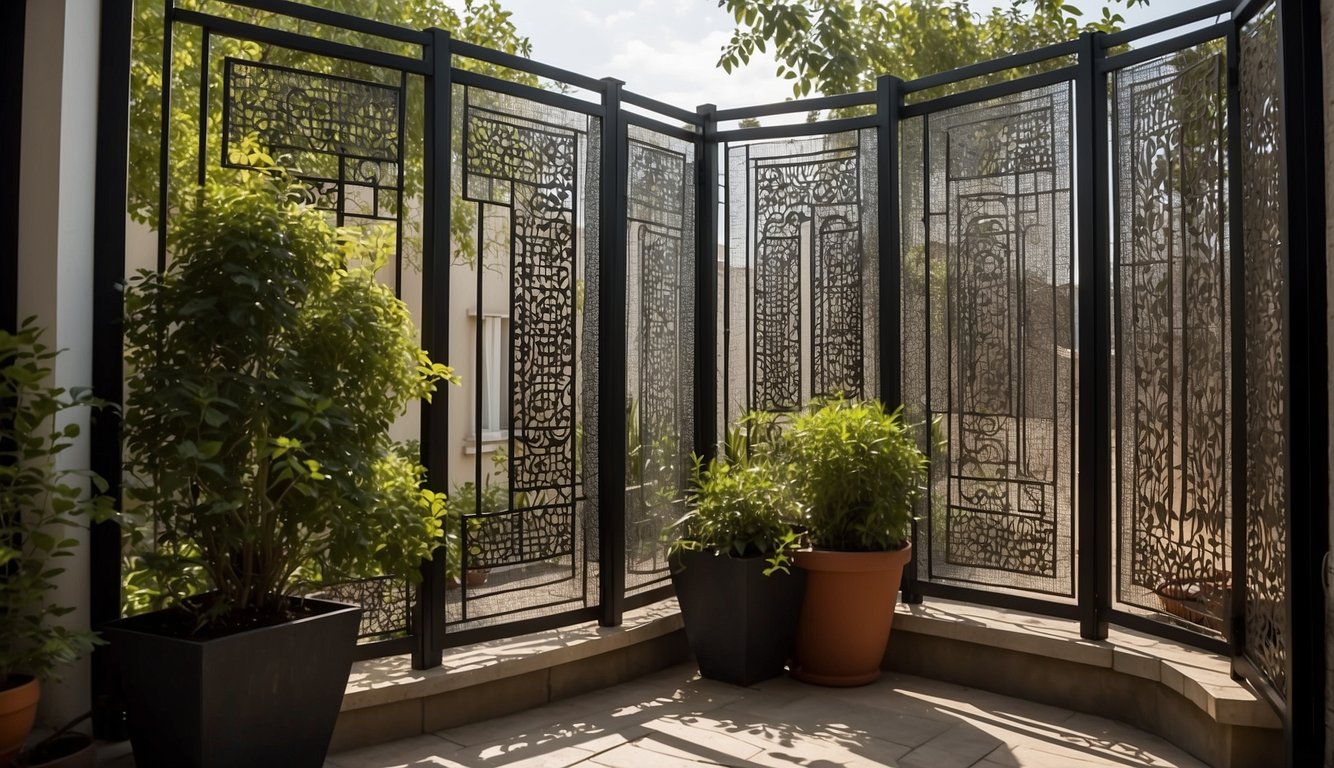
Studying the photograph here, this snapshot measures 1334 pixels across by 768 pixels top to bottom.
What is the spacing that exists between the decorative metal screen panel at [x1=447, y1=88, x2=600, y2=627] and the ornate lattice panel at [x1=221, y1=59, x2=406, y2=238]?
353 millimetres

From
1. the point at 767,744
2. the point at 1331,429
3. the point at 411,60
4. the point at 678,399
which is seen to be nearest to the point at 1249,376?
the point at 1331,429

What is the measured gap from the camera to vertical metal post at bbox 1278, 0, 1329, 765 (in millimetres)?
3117

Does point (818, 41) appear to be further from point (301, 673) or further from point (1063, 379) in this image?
point (301, 673)

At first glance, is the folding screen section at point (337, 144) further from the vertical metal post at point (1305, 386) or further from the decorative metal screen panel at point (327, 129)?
the vertical metal post at point (1305, 386)

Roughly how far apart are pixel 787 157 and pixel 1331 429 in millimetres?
2772

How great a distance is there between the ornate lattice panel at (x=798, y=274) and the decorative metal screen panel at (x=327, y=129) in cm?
188

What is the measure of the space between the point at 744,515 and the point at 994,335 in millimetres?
1372

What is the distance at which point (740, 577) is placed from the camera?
14.3 ft

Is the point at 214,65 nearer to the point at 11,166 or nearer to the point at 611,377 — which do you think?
the point at 11,166

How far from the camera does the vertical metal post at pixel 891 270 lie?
4.82 metres

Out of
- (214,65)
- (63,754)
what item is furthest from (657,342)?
(214,65)

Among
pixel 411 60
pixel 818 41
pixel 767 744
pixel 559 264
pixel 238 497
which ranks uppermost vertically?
pixel 818 41

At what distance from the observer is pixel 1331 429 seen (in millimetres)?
3053

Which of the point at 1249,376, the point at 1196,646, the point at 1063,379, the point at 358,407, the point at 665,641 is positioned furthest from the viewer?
the point at 665,641
